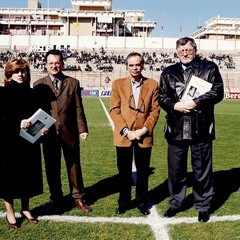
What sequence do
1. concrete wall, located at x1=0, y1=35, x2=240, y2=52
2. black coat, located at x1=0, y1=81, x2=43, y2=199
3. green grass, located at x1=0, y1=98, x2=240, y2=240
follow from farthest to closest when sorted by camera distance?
concrete wall, located at x1=0, y1=35, x2=240, y2=52 < black coat, located at x1=0, y1=81, x2=43, y2=199 < green grass, located at x1=0, y1=98, x2=240, y2=240

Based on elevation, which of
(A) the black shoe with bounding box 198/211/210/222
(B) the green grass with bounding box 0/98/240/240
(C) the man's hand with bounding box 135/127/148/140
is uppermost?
(C) the man's hand with bounding box 135/127/148/140

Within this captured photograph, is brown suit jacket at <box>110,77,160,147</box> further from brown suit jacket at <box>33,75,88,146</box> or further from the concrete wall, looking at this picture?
the concrete wall

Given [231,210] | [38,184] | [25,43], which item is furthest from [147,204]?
[25,43]

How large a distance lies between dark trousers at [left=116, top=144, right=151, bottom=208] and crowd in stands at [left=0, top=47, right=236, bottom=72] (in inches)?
1842

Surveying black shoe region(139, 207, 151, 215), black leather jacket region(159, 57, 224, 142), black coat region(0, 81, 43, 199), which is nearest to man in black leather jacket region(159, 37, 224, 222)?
black leather jacket region(159, 57, 224, 142)

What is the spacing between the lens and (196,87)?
5371 millimetres

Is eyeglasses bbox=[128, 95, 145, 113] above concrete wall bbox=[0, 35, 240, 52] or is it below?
below

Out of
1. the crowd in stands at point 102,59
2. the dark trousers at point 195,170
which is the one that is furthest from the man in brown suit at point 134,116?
the crowd in stands at point 102,59

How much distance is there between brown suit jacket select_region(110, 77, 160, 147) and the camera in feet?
18.6

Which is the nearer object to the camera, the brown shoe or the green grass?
the green grass

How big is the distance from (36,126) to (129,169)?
4.74 feet

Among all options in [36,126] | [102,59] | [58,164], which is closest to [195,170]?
[58,164]

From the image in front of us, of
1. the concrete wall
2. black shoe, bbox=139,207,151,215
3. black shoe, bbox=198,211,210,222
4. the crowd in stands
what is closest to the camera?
black shoe, bbox=198,211,210,222

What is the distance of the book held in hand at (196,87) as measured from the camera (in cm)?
534
